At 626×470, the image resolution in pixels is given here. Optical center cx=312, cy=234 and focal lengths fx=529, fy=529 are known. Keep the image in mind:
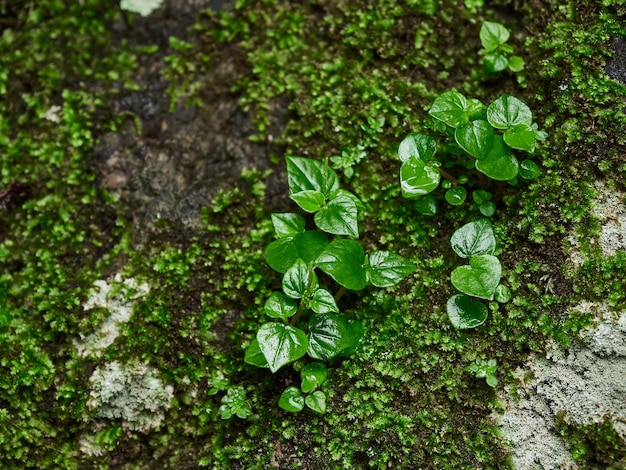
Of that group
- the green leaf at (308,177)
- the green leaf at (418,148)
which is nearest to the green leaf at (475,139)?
the green leaf at (418,148)

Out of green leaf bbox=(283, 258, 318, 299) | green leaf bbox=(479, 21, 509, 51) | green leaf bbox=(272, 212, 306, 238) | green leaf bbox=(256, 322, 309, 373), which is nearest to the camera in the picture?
green leaf bbox=(256, 322, 309, 373)

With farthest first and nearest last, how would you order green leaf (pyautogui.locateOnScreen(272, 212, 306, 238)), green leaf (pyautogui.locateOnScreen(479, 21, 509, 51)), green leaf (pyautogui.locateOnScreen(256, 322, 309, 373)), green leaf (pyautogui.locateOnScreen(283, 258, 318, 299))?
green leaf (pyautogui.locateOnScreen(479, 21, 509, 51)) < green leaf (pyautogui.locateOnScreen(272, 212, 306, 238)) < green leaf (pyautogui.locateOnScreen(283, 258, 318, 299)) < green leaf (pyautogui.locateOnScreen(256, 322, 309, 373))

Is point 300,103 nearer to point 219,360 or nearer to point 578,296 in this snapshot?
point 219,360

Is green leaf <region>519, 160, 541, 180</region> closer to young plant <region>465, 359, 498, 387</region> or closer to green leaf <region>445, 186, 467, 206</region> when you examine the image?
green leaf <region>445, 186, 467, 206</region>

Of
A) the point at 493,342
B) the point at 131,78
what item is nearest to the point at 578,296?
the point at 493,342

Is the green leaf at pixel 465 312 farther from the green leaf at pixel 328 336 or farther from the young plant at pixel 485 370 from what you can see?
the green leaf at pixel 328 336

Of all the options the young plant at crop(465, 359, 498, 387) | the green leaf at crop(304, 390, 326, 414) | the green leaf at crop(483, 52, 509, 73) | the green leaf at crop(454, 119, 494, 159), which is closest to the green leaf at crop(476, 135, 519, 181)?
the green leaf at crop(454, 119, 494, 159)
